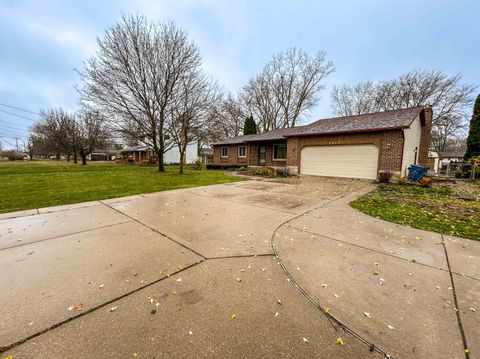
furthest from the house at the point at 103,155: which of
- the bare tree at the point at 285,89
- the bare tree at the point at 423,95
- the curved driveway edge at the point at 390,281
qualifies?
the curved driveway edge at the point at 390,281

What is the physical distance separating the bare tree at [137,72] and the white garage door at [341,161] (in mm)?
10575

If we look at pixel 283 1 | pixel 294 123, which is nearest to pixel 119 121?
pixel 283 1

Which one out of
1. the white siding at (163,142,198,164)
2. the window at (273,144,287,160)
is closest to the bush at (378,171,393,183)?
the window at (273,144,287,160)

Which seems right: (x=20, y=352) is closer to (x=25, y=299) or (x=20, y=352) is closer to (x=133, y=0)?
(x=25, y=299)

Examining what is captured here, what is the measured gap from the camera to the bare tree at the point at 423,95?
20.8m

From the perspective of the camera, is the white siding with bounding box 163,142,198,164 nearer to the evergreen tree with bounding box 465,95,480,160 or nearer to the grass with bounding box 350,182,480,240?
the grass with bounding box 350,182,480,240

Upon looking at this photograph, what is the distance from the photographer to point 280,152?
17656 mm

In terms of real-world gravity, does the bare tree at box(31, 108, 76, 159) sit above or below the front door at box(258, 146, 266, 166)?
above

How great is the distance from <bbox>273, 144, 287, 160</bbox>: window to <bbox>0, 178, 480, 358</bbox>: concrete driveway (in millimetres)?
13720

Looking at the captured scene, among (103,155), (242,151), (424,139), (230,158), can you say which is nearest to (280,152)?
(242,151)

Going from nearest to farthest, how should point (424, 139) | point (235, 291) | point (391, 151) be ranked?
point (235, 291) < point (391, 151) < point (424, 139)

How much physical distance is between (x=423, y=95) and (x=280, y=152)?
18867 millimetres

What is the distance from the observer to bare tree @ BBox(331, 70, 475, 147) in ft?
68.1

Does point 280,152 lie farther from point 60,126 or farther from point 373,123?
→ point 60,126
